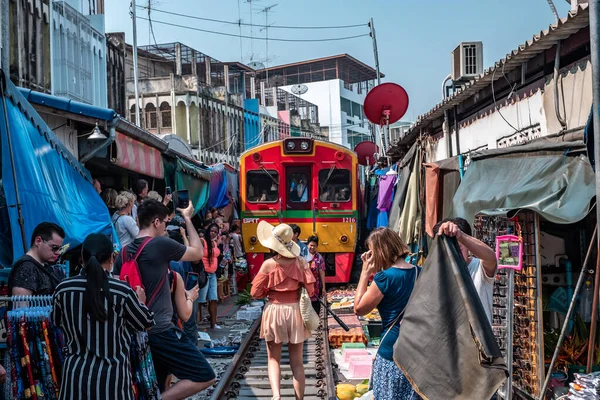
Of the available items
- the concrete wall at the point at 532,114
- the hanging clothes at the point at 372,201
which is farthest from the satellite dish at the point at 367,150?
the concrete wall at the point at 532,114

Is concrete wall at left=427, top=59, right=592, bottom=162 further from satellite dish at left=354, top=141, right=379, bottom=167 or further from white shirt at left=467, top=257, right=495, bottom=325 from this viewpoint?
satellite dish at left=354, top=141, right=379, bottom=167

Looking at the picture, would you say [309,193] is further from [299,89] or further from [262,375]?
[299,89]

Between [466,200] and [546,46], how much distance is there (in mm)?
1796

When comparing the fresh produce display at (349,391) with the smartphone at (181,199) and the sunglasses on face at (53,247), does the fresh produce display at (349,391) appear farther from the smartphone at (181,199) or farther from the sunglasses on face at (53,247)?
the smartphone at (181,199)

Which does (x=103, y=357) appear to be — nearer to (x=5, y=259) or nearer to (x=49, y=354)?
(x=49, y=354)

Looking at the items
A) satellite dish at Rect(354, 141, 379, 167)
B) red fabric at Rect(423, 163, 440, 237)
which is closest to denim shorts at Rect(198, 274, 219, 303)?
red fabric at Rect(423, 163, 440, 237)

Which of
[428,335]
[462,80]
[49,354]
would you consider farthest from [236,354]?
[462,80]

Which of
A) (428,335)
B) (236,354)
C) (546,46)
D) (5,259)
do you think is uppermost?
(546,46)

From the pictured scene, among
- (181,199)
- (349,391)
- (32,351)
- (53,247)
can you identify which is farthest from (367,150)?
(32,351)

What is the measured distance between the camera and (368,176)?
65.6 ft

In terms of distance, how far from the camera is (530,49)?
7.42 metres

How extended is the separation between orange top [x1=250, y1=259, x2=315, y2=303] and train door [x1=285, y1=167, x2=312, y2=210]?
9005 mm

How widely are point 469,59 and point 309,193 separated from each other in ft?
16.1

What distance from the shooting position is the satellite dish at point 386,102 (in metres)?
15.1
